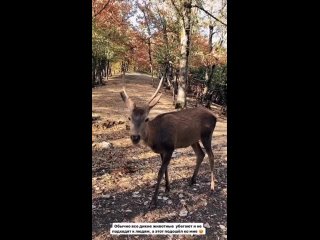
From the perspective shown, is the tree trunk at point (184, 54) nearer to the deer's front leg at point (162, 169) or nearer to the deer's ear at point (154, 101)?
the deer's ear at point (154, 101)

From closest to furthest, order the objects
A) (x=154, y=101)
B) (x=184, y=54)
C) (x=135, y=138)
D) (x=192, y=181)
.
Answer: (x=135, y=138)
(x=154, y=101)
(x=192, y=181)
(x=184, y=54)

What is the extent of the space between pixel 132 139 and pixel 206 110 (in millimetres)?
1195

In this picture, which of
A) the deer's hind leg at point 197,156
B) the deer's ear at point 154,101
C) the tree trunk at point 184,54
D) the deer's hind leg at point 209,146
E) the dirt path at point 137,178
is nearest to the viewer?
the dirt path at point 137,178

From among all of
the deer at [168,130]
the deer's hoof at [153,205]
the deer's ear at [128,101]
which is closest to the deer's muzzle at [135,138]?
the deer at [168,130]

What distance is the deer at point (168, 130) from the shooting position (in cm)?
476

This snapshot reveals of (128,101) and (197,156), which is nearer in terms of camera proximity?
(128,101)

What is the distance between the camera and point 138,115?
15.6 feet

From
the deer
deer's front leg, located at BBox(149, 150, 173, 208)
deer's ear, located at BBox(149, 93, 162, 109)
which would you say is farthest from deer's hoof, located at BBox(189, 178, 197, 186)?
deer's ear, located at BBox(149, 93, 162, 109)

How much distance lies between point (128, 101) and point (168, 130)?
67 centimetres

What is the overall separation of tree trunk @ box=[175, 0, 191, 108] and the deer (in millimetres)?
176

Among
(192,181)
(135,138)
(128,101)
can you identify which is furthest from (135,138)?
(192,181)

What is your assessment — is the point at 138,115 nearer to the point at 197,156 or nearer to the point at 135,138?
the point at 135,138

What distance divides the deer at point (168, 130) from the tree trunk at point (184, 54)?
18 cm
